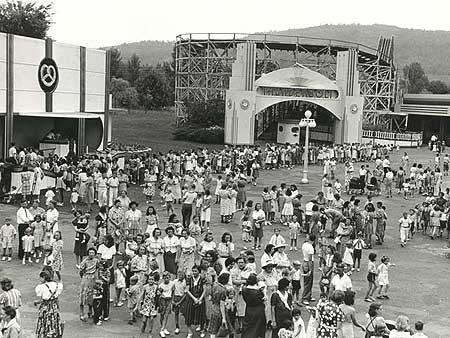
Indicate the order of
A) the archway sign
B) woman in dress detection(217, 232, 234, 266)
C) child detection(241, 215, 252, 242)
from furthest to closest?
the archway sign
child detection(241, 215, 252, 242)
woman in dress detection(217, 232, 234, 266)

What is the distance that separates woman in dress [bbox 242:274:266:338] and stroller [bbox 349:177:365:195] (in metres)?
17.2

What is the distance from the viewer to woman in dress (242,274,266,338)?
10.6 m

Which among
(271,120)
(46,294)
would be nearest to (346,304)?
(46,294)

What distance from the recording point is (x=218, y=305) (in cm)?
1106

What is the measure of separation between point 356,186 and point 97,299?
17.4 m

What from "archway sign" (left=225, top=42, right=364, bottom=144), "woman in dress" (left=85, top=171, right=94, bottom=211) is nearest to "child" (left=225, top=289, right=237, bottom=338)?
"woman in dress" (left=85, top=171, right=94, bottom=211)

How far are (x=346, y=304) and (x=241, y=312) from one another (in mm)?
2229

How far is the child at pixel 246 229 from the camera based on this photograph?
17906 millimetres

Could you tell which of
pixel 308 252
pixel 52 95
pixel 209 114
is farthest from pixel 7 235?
pixel 209 114

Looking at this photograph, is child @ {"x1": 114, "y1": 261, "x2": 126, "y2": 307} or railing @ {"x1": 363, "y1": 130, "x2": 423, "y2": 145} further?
railing @ {"x1": 363, "y1": 130, "x2": 423, "y2": 145}

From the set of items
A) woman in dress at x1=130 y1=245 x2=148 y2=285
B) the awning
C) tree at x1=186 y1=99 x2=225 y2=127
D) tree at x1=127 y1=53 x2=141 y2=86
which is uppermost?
tree at x1=127 y1=53 x2=141 y2=86

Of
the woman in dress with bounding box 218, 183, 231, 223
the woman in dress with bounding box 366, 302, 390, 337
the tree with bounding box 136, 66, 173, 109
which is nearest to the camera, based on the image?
the woman in dress with bounding box 366, 302, 390, 337

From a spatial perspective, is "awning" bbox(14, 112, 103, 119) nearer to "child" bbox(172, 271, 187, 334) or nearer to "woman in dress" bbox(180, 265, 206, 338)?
"child" bbox(172, 271, 187, 334)

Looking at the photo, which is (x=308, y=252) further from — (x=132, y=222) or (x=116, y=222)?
(x=116, y=222)
